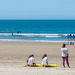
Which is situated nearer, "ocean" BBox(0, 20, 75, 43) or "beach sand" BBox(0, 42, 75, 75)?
"beach sand" BBox(0, 42, 75, 75)

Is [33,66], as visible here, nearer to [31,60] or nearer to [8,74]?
[31,60]

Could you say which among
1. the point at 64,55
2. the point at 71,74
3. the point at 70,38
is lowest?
the point at 71,74

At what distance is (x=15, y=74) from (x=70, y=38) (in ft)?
99.7

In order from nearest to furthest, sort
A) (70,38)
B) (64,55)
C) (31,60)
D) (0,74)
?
(0,74) < (64,55) < (31,60) < (70,38)

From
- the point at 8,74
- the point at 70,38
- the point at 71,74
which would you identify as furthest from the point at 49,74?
the point at 70,38

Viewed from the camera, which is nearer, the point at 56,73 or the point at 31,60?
the point at 56,73

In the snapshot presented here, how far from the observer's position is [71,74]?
34.1 feet

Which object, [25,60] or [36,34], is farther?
[36,34]

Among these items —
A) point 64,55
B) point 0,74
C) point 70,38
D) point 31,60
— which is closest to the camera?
point 0,74

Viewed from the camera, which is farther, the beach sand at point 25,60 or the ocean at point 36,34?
the ocean at point 36,34

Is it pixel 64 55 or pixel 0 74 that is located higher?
pixel 64 55

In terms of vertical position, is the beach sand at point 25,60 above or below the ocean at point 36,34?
below

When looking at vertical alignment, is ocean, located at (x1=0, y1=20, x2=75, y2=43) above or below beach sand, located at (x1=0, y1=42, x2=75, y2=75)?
above

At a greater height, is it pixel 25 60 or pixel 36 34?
pixel 36 34
